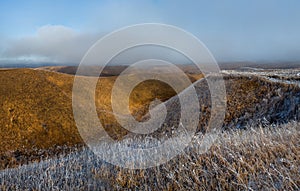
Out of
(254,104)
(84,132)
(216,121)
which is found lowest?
(84,132)

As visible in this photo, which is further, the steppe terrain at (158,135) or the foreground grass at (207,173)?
the steppe terrain at (158,135)

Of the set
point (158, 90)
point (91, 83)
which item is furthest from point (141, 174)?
point (158, 90)

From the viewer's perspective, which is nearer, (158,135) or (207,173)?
(207,173)

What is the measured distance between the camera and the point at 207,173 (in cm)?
543

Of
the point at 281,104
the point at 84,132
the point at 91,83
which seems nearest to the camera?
the point at 281,104

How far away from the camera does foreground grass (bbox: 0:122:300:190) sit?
4.72 metres

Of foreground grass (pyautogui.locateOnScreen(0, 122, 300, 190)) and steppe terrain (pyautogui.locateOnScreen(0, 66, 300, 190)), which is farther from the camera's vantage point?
steppe terrain (pyautogui.locateOnScreen(0, 66, 300, 190))

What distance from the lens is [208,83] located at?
27406 mm

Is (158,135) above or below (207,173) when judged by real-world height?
below

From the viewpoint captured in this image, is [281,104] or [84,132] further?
[84,132]

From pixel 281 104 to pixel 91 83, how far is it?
29.9 metres

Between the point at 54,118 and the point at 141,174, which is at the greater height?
the point at 141,174

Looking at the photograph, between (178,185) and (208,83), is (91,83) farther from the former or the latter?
(178,185)

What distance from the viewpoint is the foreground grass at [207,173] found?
472 centimetres
